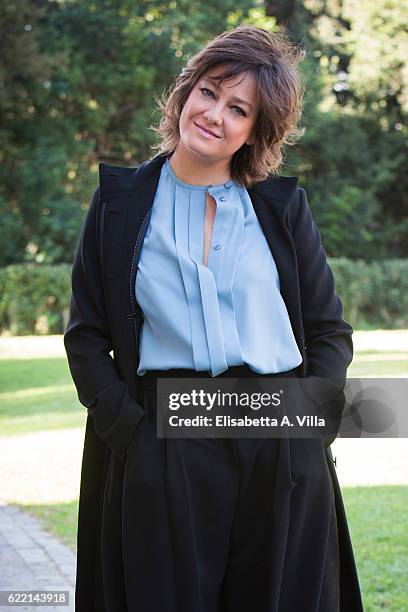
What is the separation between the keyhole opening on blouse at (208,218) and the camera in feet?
8.53

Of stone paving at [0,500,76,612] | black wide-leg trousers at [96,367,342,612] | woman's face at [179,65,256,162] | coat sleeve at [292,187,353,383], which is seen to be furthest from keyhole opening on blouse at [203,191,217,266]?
stone paving at [0,500,76,612]

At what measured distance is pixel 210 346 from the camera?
2.46 meters

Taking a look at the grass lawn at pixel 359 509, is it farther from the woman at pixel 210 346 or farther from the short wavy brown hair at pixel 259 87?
the short wavy brown hair at pixel 259 87

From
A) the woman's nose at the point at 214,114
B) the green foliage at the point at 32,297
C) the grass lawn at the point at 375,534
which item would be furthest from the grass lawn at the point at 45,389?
the woman's nose at the point at 214,114

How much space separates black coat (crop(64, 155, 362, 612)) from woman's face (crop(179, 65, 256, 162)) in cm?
17

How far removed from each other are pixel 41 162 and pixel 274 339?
22.6 m

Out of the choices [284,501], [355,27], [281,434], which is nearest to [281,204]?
[281,434]

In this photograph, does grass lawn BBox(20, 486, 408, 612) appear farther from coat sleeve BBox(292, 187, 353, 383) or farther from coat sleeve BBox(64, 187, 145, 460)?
coat sleeve BBox(64, 187, 145, 460)

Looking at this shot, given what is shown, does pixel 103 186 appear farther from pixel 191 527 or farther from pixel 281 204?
pixel 191 527

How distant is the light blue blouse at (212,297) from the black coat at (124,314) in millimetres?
39

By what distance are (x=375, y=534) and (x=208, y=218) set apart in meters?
3.72

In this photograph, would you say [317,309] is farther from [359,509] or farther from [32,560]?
[359,509]

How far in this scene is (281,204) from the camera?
104 inches

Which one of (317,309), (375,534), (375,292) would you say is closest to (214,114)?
(317,309)
